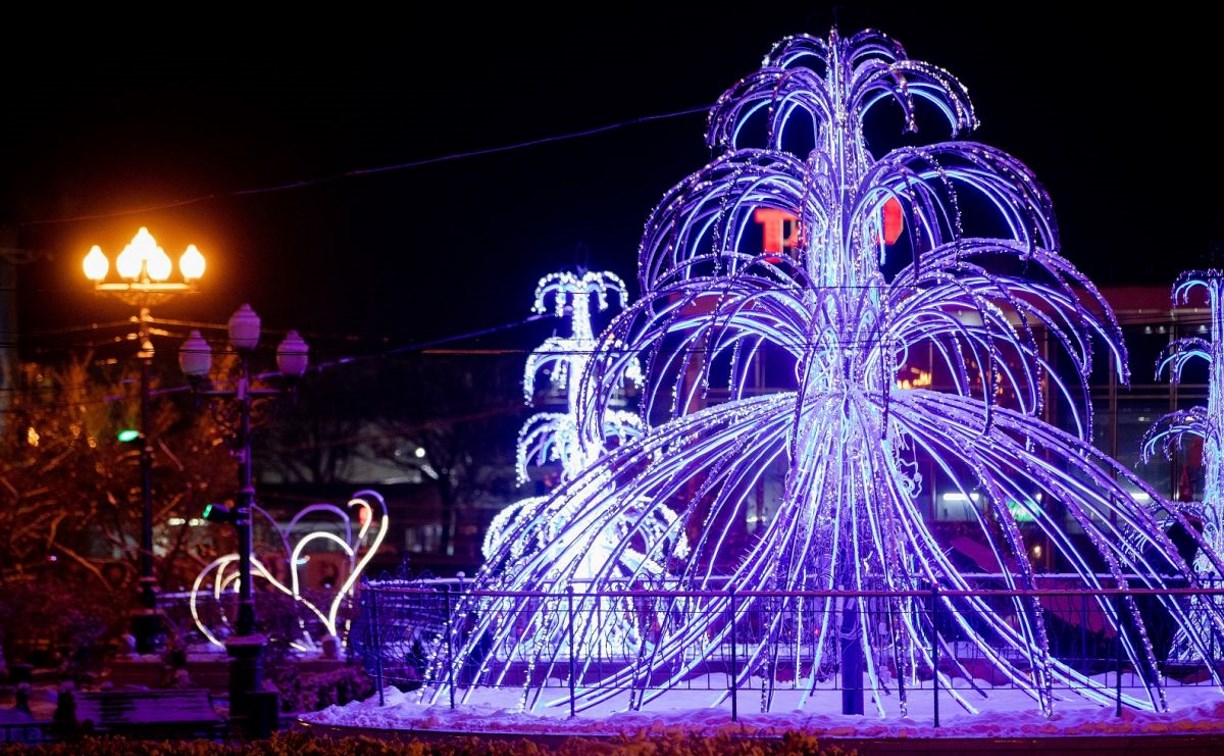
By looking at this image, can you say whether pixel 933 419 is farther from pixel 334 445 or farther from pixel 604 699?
→ pixel 334 445

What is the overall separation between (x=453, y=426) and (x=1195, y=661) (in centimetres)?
3825

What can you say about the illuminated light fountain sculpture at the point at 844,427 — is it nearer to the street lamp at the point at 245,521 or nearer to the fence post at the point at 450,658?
the fence post at the point at 450,658

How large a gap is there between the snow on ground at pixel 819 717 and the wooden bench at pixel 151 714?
540cm

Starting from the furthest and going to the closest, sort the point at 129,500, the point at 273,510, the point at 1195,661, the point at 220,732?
the point at 273,510 → the point at 129,500 → the point at 220,732 → the point at 1195,661

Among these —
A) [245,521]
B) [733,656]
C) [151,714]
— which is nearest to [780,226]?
[245,521]

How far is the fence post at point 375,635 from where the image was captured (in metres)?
14.8

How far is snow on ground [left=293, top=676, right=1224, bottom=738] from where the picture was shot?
12.7m

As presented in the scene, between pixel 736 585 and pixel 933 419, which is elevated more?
pixel 933 419

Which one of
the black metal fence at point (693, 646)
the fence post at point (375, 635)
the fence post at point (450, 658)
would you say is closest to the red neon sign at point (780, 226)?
the black metal fence at point (693, 646)

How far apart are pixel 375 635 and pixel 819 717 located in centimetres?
410

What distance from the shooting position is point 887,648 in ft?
49.8

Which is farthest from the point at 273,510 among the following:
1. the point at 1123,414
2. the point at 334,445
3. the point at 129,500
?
the point at 1123,414

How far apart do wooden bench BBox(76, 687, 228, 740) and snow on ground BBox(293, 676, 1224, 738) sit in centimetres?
540

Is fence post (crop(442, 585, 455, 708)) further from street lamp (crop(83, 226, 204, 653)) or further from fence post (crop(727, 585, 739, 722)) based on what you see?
street lamp (crop(83, 226, 204, 653))
